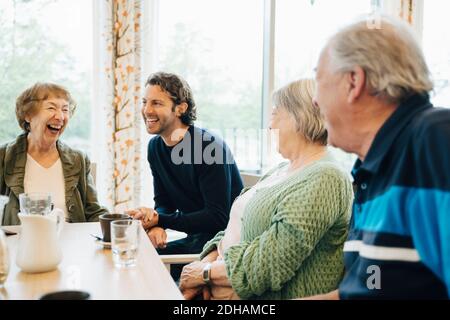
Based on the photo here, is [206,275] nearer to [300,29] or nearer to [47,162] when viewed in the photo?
[47,162]

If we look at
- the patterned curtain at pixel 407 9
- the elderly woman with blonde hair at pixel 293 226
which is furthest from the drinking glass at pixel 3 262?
the patterned curtain at pixel 407 9

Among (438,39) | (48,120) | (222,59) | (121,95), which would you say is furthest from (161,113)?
(438,39)

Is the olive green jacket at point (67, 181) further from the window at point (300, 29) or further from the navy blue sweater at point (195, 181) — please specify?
the window at point (300, 29)

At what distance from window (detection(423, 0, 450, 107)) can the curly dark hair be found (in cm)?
222

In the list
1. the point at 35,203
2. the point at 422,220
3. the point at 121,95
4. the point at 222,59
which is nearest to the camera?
the point at 422,220

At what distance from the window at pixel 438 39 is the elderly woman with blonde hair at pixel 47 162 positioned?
2.77 metres

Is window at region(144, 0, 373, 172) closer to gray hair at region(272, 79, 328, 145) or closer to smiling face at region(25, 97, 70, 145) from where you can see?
smiling face at region(25, 97, 70, 145)

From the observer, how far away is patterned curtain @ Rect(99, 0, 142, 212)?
123 inches

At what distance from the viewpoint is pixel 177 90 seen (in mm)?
2365

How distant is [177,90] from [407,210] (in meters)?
1.57

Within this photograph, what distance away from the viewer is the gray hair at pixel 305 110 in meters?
1.53
